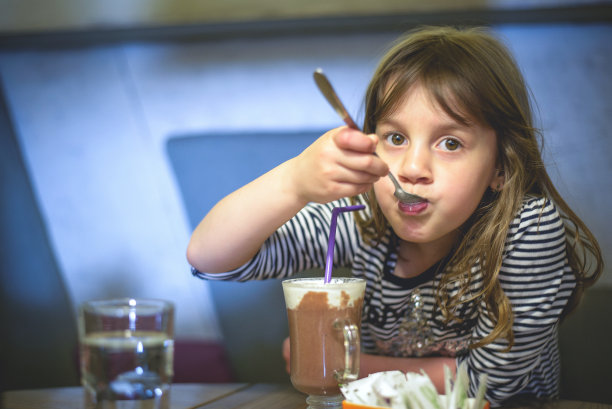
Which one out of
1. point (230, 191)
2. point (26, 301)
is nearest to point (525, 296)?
point (230, 191)

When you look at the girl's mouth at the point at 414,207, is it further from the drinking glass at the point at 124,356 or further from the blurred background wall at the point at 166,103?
the blurred background wall at the point at 166,103

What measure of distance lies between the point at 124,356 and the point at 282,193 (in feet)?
0.99

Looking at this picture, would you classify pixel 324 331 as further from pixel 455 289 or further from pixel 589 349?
pixel 589 349

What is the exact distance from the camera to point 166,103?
1.76 metres

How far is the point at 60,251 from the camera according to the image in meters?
1.87

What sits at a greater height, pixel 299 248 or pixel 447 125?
pixel 447 125

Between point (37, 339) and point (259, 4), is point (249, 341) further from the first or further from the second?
point (259, 4)

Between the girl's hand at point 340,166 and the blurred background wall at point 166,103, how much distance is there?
0.87 metres

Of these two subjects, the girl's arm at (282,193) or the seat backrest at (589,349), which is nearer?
the girl's arm at (282,193)

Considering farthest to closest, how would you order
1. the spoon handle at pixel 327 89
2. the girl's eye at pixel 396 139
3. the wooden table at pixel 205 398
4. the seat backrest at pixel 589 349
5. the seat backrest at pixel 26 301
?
the seat backrest at pixel 26 301 < the seat backrest at pixel 589 349 < the girl's eye at pixel 396 139 < the wooden table at pixel 205 398 < the spoon handle at pixel 327 89

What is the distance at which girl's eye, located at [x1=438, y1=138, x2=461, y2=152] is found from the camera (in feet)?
2.77

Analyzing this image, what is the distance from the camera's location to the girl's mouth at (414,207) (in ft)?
2.70

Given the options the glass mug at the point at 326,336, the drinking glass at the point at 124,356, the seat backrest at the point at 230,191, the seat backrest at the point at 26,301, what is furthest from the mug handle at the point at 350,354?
the seat backrest at the point at 26,301

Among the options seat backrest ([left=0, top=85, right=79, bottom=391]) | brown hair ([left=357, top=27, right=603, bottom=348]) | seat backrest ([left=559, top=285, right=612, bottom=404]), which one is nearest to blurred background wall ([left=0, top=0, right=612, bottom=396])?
seat backrest ([left=0, top=85, right=79, bottom=391])
